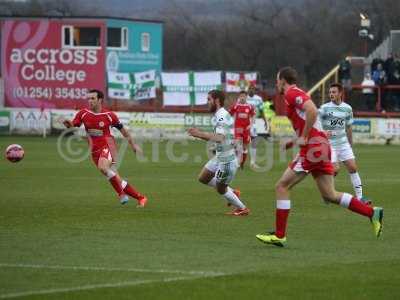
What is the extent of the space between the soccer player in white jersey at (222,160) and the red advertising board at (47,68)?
119 feet

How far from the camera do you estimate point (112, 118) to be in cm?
1948

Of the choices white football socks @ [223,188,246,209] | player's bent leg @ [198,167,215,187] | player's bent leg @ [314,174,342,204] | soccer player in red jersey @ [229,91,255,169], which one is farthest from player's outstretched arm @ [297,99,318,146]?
soccer player in red jersey @ [229,91,255,169]

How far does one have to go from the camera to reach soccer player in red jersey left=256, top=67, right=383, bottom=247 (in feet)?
43.9

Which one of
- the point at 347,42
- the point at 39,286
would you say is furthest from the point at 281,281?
the point at 347,42

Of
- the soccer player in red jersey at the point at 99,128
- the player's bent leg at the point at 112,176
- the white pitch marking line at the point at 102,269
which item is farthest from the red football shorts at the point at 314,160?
the soccer player in red jersey at the point at 99,128

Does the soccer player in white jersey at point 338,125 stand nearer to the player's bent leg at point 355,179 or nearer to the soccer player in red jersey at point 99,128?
the player's bent leg at point 355,179

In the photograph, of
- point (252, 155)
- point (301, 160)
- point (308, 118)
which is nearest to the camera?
point (308, 118)

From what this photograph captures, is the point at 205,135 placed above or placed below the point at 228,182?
above

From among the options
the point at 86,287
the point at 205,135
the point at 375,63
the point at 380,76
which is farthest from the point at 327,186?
the point at 375,63

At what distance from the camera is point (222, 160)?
677 inches

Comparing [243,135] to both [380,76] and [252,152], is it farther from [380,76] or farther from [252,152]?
[380,76]

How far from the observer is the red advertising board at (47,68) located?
5378 cm

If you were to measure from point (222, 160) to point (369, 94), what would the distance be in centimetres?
2907

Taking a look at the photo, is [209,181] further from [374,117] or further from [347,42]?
[347,42]
